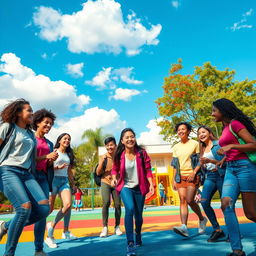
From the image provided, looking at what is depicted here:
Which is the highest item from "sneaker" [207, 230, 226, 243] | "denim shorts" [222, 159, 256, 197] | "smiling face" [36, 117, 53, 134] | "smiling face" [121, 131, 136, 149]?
"smiling face" [36, 117, 53, 134]

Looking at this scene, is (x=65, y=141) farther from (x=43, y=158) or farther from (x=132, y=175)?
(x=132, y=175)

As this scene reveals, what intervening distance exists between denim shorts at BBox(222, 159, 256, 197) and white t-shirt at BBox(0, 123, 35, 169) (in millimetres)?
2441

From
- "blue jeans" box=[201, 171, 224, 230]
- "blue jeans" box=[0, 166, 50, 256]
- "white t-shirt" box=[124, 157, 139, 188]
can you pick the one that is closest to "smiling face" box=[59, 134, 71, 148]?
"white t-shirt" box=[124, 157, 139, 188]

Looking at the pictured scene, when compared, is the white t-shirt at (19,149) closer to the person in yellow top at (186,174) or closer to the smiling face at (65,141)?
the smiling face at (65,141)

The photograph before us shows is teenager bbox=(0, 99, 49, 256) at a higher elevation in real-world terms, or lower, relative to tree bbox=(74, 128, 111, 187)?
lower

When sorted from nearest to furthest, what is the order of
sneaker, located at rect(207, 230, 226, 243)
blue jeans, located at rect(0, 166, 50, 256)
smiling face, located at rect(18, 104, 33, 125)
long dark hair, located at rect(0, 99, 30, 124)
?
blue jeans, located at rect(0, 166, 50, 256) < long dark hair, located at rect(0, 99, 30, 124) < smiling face, located at rect(18, 104, 33, 125) < sneaker, located at rect(207, 230, 226, 243)

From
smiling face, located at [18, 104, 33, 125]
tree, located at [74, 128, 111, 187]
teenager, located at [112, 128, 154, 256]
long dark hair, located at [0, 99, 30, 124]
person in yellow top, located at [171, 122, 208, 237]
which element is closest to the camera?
long dark hair, located at [0, 99, 30, 124]

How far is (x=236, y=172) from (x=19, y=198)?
2535 mm

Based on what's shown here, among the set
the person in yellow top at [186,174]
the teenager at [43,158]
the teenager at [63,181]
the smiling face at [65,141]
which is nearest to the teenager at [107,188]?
the teenager at [63,181]

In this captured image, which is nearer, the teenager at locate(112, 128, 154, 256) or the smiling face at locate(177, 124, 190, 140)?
the teenager at locate(112, 128, 154, 256)

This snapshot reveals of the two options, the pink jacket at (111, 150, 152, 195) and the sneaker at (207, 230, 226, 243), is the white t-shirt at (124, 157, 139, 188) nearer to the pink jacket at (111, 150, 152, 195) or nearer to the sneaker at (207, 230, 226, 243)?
the pink jacket at (111, 150, 152, 195)

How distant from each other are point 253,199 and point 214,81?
78.3 feet

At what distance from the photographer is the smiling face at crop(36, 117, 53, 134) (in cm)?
439

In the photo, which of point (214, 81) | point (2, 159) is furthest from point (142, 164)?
point (214, 81)
